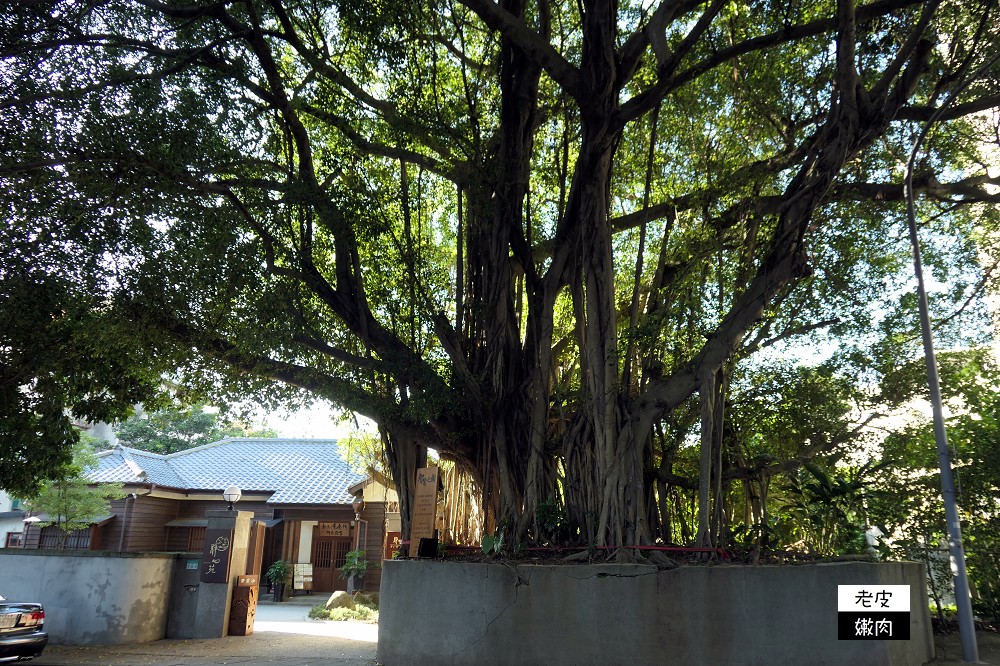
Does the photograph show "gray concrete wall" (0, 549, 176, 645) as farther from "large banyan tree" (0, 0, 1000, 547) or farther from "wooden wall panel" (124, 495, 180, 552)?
"wooden wall panel" (124, 495, 180, 552)

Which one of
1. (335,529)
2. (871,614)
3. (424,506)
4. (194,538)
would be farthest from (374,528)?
(871,614)

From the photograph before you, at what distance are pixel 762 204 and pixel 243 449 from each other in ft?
58.8

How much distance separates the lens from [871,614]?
6012 millimetres

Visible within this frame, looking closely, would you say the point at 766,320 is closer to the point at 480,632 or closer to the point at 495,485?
the point at 495,485

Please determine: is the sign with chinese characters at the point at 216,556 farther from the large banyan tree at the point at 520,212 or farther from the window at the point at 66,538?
the window at the point at 66,538

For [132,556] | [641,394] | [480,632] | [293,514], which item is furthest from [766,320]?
[293,514]

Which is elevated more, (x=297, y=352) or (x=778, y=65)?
(x=778, y=65)

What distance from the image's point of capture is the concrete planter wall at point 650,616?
5879 millimetres

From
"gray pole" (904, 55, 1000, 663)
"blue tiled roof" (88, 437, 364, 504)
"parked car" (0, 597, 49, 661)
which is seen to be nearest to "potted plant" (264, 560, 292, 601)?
"blue tiled roof" (88, 437, 364, 504)

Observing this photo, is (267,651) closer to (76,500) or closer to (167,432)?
(76,500)

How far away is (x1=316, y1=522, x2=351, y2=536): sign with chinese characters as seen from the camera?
58.4 feet

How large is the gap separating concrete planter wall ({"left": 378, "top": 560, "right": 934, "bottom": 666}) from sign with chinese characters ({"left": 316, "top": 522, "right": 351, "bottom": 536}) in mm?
11385

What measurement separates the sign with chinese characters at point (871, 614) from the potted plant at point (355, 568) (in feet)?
37.4

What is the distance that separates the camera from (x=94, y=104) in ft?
22.3
